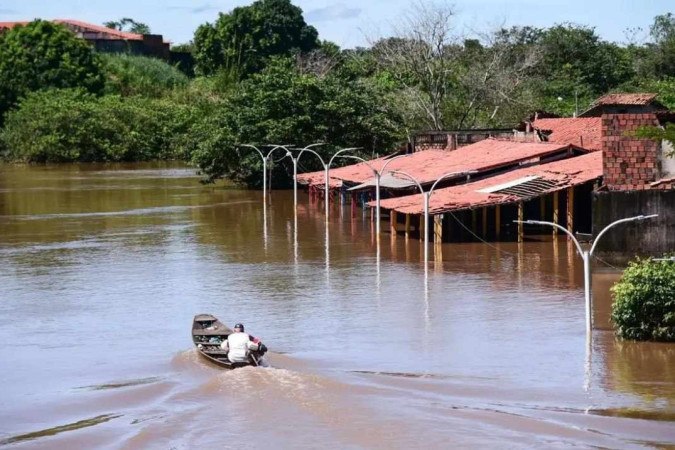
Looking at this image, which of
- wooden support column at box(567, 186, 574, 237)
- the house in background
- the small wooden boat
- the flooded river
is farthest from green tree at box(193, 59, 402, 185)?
the house in background

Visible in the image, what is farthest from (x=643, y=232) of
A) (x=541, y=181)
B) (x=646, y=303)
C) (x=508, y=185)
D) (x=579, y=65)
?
(x=579, y=65)

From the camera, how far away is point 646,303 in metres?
27.4

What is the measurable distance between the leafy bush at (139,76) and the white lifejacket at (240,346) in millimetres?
89922

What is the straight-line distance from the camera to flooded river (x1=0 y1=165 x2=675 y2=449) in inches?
850

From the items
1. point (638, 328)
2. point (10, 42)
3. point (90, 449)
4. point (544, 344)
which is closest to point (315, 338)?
point (544, 344)

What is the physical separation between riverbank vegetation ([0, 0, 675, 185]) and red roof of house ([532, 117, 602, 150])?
12.6m

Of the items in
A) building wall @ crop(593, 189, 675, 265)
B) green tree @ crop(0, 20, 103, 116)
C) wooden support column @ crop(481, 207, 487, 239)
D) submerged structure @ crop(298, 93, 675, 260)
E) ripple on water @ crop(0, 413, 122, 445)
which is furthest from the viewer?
green tree @ crop(0, 20, 103, 116)

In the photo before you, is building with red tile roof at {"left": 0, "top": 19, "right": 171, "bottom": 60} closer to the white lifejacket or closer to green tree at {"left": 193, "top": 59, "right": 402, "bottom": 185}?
green tree at {"left": 193, "top": 59, "right": 402, "bottom": 185}

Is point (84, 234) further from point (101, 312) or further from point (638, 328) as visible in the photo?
point (638, 328)

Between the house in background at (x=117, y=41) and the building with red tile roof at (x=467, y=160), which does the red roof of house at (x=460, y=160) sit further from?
the house in background at (x=117, y=41)

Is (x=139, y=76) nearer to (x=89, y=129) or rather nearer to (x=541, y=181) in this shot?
(x=89, y=129)

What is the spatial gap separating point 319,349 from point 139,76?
91.9 metres

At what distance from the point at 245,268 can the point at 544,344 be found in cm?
1533

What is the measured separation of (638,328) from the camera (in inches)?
1093
